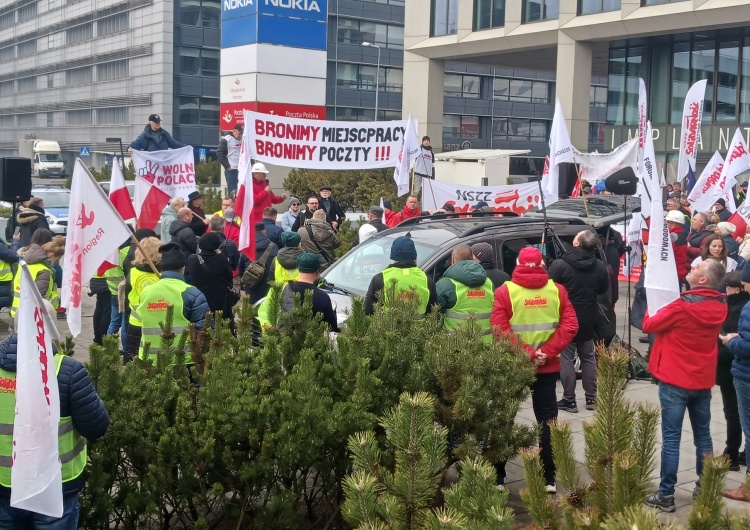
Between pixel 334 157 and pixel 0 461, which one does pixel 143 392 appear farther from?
pixel 334 157

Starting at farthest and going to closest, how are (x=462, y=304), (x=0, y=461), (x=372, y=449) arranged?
(x=462, y=304) < (x=0, y=461) < (x=372, y=449)

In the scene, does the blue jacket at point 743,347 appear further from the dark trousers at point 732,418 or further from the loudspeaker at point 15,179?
the loudspeaker at point 15,179

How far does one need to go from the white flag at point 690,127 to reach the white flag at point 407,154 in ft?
16.6

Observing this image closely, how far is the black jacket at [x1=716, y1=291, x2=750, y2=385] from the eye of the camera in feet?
23.7

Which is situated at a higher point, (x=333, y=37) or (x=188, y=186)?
(x=333, y=37)

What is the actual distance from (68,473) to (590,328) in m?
5.72

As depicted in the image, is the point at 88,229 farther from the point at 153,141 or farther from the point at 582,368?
the point at 153,141

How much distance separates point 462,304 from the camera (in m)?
7.53

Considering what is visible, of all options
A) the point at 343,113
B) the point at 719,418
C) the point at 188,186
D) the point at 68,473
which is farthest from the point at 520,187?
the point at 343,113

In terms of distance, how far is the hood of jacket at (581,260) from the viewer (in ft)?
29.2

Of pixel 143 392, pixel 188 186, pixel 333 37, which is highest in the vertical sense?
pixel 333 37

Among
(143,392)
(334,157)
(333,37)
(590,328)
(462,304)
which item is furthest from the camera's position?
(333,37)

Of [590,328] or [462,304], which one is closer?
[462,304]

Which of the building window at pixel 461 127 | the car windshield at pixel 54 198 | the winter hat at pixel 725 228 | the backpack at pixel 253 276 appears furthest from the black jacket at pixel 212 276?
the building window at pixel 461 127
